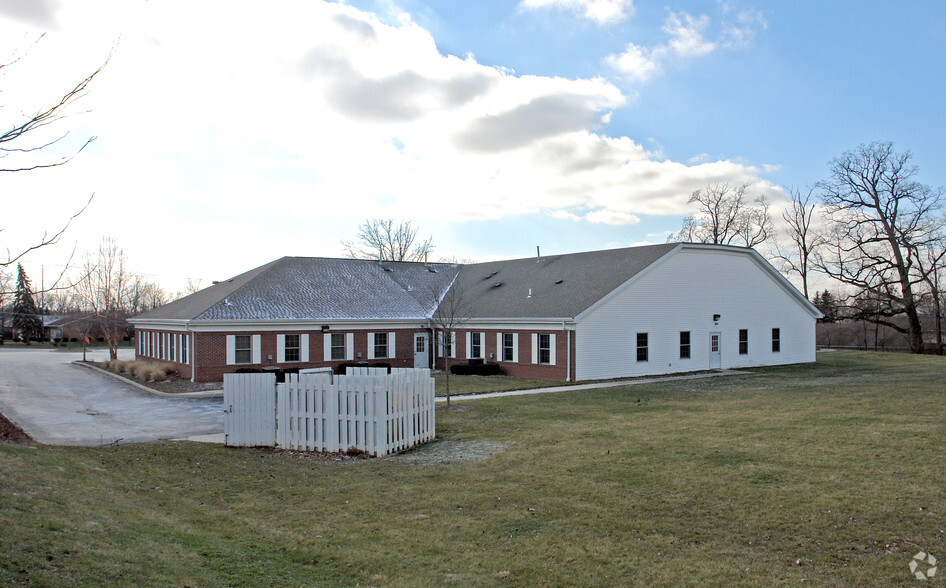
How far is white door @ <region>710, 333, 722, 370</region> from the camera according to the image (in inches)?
1283

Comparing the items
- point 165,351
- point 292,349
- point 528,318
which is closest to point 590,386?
point 528,318

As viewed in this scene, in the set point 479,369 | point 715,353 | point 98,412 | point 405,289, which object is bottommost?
point 98,412

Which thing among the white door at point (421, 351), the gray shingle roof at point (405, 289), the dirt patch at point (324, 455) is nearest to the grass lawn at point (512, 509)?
the dirt patch at point (324, 455)

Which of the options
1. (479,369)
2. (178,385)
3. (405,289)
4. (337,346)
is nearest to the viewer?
(178,385)

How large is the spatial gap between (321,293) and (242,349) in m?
5.96

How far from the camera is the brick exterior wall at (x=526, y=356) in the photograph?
1080 inches

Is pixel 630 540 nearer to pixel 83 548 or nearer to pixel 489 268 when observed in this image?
pixel 83 548

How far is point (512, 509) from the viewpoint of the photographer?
7965mm

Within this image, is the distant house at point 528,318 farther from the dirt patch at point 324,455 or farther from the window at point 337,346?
the dirt patch at point 324,455

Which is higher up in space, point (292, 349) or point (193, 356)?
point (292, 349)

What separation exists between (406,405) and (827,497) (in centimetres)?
763

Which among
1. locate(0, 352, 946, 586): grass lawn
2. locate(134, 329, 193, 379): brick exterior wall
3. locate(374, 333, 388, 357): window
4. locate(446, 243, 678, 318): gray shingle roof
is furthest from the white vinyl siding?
locate(134, 329, 193, 379): brick exterior wall

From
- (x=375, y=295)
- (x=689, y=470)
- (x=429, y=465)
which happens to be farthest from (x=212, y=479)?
(x=375, y=295)

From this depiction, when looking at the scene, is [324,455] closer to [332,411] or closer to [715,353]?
[332,411]
